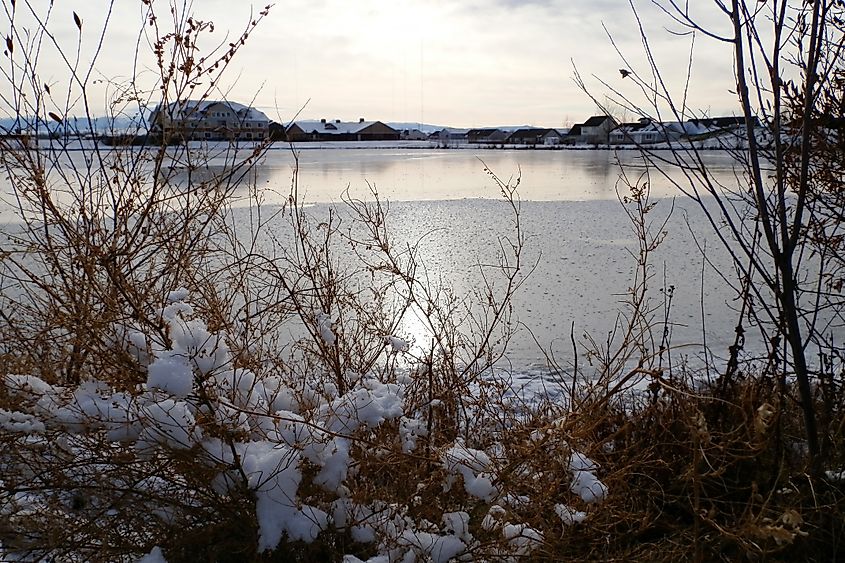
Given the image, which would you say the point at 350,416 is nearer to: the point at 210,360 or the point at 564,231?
the point at 210,360

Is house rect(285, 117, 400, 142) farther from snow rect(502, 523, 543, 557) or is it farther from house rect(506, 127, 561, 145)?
snow rect(502, 523, 543, 557)

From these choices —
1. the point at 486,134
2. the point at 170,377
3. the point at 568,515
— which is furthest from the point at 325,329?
the point at 486,134

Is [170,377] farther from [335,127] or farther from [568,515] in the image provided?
[335,127]

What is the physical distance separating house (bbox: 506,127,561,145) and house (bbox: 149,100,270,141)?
266 ft

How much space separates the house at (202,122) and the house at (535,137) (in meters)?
81.0

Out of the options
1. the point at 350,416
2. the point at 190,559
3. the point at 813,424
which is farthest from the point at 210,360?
the point at 813,424

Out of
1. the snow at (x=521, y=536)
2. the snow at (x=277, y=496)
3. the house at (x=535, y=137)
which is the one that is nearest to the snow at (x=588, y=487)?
the snow at (x=521, y=536)

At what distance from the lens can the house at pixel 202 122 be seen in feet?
13.1

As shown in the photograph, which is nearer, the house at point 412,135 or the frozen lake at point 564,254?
the frozen lake at point 564,254

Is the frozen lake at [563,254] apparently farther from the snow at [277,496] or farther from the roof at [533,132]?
the roof at [533,132]

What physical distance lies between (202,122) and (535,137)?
8982 centimetres

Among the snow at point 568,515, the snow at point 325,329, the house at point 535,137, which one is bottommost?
the snow at point 568,515

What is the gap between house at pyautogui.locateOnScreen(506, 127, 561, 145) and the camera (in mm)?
87000

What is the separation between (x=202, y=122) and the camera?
165 inches
